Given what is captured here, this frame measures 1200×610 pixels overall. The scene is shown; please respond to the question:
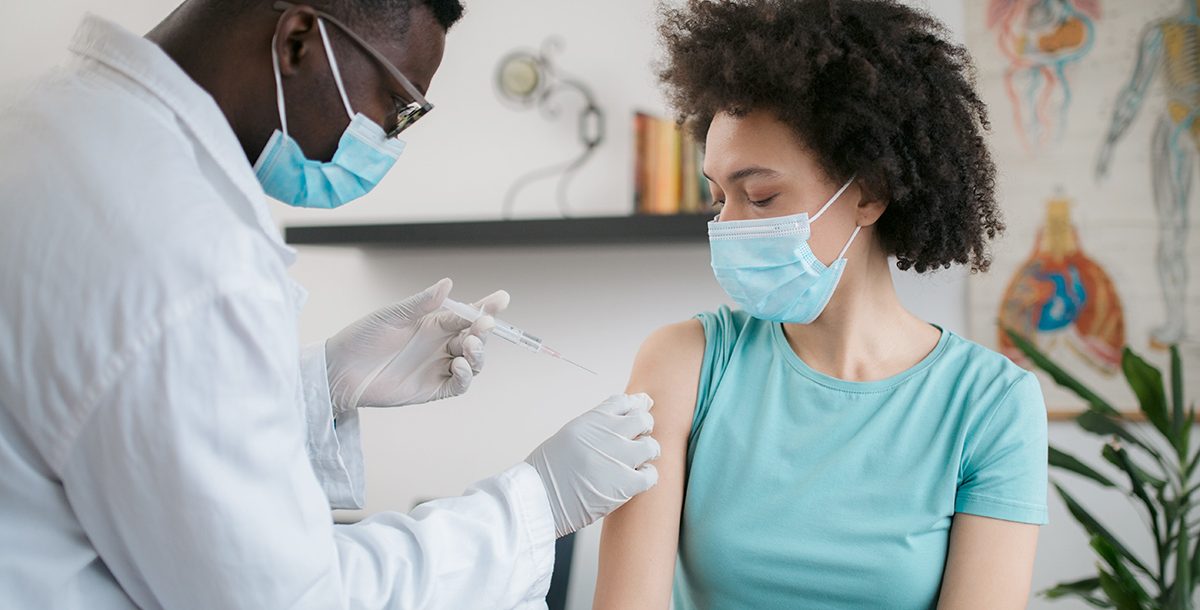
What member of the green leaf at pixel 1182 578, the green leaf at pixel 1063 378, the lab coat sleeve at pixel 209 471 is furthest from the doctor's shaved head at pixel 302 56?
the green leaf at pixel 1182 578

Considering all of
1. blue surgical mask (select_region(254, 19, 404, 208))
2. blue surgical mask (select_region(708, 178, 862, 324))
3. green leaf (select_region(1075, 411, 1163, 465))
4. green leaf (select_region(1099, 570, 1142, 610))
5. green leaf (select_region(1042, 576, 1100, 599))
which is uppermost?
blue surgical mask (select_region(254, 19, 404, 208))

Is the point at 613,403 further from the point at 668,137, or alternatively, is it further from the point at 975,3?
the point at 975,3

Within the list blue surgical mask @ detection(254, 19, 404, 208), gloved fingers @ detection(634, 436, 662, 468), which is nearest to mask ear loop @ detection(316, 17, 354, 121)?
blue surgical mask @ detection(254, 19, 404, 208)

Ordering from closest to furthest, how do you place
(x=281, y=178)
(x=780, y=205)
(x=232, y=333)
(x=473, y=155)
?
(x=232, y=333)
(x=281, y=178)
(x=780, y=205)
(x=473, y=155)

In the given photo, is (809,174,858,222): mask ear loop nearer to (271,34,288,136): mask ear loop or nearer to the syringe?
the syringe

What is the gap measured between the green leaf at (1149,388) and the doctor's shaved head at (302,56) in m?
1.57

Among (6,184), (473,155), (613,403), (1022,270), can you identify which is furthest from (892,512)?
(473,155)

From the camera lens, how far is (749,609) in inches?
49.9

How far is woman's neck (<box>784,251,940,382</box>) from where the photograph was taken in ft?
4.61

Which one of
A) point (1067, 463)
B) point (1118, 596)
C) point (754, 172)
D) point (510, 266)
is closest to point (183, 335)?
point (754, 172)

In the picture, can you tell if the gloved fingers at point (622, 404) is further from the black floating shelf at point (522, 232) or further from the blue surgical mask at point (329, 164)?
the black floating shelf at point (522, 232)

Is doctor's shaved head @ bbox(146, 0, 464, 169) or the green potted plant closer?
doctor's shaved head @ bbox(146, 0, 464, 169)

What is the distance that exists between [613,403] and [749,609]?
1.02 ft

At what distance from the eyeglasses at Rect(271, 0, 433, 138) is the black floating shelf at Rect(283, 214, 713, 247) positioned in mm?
1532
